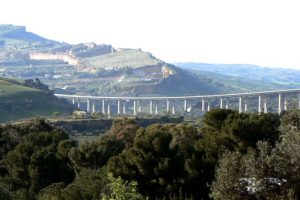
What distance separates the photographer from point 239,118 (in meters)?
36.8

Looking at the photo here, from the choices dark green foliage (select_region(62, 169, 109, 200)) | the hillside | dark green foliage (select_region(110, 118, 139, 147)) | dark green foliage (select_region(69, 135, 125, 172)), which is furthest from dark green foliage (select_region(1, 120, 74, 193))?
the hillside

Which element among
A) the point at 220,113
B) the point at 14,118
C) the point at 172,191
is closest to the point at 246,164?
the point at 172,191

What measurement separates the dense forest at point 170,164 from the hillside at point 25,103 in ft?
269

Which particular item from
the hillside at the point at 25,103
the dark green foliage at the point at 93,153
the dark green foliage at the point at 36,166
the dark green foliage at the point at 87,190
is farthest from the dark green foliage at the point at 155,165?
the hillside at the point at 25,103

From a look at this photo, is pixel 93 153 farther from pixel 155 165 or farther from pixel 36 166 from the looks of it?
pixel 155 165

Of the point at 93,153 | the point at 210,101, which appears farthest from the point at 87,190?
the point at 210,101

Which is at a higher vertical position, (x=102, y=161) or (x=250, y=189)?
(x=250, y=189)

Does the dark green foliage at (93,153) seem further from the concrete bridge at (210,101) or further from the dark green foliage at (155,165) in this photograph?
the concrete bridge at (210,101)

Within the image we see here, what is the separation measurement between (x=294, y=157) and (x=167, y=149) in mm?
14527

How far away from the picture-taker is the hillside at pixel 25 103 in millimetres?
131750

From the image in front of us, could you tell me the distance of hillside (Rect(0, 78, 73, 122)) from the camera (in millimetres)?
131750

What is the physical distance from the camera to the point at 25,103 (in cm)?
13862

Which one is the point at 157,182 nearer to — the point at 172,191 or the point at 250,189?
the point at 172,191

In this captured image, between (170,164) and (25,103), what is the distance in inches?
4349
